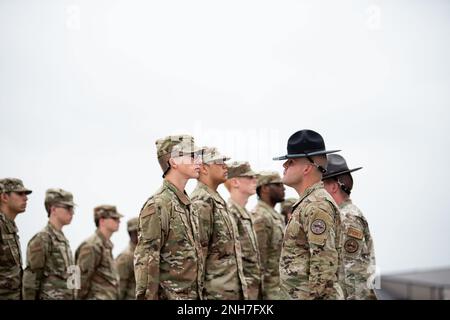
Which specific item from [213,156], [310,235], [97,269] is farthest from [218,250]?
[97,269]

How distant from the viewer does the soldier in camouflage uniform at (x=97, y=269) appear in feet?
43.5

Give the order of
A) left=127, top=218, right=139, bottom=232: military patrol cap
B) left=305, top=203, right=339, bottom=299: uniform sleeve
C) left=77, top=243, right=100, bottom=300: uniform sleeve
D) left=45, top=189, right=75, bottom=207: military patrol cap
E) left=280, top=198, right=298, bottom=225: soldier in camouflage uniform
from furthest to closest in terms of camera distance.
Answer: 1. left=127, top=218, right=139, bottom=232: military patrol cap
2. left=280, top=198, right=298, bottom=225: soldier in camouflage uniform
3. left=77, top=243, right=100, bottom=300: uniform sleeve
4. left=45, top=189, right=75, bottom=207: military patrol cap
5. left=305, top=203, right=339, bottom=299: uniform sleeve

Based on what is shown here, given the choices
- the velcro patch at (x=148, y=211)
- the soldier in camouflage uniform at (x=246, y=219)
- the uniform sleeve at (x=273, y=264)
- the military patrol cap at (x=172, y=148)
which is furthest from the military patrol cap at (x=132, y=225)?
the velcro patch at (x=148, y=211)

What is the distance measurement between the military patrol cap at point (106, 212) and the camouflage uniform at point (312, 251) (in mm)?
7870

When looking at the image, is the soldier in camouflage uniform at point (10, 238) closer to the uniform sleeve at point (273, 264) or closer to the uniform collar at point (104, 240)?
the uniform collar at point (104, 240)

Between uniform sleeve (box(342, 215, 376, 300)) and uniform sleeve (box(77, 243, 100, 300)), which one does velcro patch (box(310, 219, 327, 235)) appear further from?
uniform sleeve (box(77, 243, 100, 300))

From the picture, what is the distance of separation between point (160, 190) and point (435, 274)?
25.3 metres

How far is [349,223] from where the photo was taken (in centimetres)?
859

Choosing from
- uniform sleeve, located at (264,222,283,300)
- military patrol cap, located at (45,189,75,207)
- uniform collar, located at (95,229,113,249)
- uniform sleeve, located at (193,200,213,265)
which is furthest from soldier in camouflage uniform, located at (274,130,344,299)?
uniform collar, located at (95,229,113,249)

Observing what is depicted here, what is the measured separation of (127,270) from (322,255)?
361 inches

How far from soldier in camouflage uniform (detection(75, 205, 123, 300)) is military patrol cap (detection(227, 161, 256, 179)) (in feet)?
10.4

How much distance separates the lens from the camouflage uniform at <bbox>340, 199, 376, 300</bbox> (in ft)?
27.8

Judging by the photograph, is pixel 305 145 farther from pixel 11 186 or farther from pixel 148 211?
pixel 11 186
